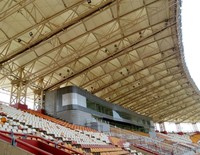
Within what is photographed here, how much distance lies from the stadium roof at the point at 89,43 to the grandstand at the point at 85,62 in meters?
0.07

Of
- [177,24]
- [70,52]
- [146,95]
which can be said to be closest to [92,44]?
[70,52]

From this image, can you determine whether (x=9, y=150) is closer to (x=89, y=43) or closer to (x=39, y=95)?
(x=89, y=43)

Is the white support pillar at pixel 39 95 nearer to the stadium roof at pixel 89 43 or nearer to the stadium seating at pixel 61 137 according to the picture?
the stadium roof at pixel 89 43

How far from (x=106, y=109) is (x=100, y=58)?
7.82m

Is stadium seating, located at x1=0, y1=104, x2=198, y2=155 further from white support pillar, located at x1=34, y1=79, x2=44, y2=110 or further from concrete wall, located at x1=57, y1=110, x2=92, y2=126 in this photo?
white support pillar, located at x1=34, y1=79, x2=44, y2=110

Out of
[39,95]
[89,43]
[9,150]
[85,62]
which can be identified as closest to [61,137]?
[9,150]

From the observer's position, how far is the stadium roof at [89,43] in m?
13.8

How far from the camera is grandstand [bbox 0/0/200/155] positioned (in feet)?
43.2

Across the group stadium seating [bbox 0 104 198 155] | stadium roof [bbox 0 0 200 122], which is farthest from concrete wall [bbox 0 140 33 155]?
stadium roof [bbox 0 0 200 122]

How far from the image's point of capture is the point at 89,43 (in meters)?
18.0

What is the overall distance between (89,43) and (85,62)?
3.29 metres

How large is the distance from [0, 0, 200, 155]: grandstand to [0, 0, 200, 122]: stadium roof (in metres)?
0.07

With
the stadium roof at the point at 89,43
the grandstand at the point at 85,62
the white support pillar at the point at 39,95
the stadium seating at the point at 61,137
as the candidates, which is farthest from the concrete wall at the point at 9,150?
the white support pillar at the point at 39,95

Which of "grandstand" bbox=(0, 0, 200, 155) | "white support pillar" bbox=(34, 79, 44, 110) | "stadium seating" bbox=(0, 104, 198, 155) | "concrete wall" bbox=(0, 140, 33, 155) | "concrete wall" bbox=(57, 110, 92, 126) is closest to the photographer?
"concrete wall" bbox=(0, 140, 33, 155)
